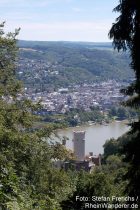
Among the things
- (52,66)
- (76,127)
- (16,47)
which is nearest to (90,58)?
(52,66)

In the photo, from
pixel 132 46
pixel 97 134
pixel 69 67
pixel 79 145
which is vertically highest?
pixel 69 67

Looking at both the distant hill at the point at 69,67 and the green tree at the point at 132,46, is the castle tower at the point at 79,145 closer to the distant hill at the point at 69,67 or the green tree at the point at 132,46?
the green tree at the point at 132,46

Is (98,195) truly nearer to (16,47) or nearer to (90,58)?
(16,47)

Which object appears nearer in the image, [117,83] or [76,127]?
[76,127]

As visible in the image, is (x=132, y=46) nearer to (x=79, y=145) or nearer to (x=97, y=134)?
(x=79, y=145)

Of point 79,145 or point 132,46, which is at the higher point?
point 132,46

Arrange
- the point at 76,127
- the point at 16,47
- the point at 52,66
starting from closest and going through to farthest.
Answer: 1. the point at 16,47
2. the point at 76,127
3. the point at 52,66

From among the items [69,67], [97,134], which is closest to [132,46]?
[97,134]
